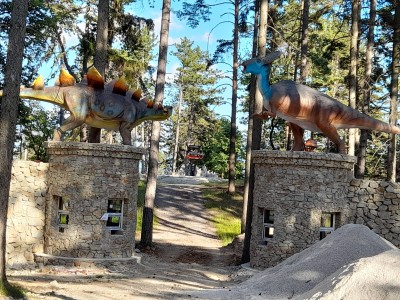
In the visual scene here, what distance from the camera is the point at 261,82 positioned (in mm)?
13086

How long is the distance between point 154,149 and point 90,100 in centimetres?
374

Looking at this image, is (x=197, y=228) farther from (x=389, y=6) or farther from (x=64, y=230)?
(x=389, y=6)

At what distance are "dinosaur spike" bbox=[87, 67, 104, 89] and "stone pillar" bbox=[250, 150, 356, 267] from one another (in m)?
5.34

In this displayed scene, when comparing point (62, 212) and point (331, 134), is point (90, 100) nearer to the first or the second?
Answer: point (62, 212)

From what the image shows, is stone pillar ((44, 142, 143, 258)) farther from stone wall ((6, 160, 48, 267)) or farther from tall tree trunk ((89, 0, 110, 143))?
tall tree trunk ((89, 0, 110, 143))

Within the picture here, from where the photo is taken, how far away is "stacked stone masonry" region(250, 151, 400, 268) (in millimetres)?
12328

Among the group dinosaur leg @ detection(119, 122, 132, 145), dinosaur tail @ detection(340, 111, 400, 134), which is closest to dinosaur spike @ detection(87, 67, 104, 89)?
dinosaur leg @ detection(119, 122, 132, 145)

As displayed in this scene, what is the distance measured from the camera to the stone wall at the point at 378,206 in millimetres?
12383

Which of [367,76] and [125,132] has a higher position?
[367,76]

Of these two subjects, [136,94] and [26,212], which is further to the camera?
[136,94]

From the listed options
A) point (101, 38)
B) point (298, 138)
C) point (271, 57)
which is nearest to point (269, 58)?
point (271, 57)

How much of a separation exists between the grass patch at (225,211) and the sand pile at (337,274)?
375 inches

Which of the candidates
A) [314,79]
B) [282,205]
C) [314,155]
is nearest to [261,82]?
[314,155]

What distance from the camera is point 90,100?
1347 centimetres
